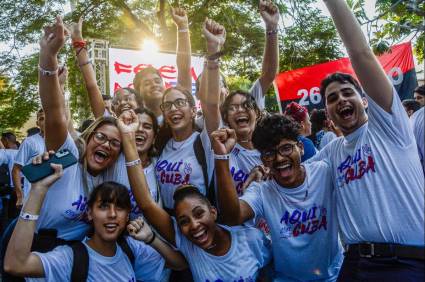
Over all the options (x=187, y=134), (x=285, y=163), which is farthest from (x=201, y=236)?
(x=187, y=134)

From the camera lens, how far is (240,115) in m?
3.27

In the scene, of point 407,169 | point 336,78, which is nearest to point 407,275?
point 407,169

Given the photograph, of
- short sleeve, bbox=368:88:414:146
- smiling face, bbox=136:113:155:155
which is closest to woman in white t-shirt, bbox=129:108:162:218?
smiling face, bbox=136:113:155:155

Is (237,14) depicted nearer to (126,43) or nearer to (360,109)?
(126,43)

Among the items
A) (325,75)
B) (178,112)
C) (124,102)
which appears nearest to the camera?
(178,112)

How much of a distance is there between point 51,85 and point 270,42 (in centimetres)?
183

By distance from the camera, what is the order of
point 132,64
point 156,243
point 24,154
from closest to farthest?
point 156,243, point 24,154, point 132,64

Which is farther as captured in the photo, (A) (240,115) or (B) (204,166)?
(A) (240,115)

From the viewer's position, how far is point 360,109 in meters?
2.38

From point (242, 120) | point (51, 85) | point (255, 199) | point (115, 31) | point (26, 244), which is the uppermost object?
point (115, 31)

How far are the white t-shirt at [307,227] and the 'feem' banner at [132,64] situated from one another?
17.6 ft

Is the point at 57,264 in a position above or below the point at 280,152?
below

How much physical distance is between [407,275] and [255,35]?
11.9m

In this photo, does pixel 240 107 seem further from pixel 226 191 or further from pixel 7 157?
pixel 7 157
